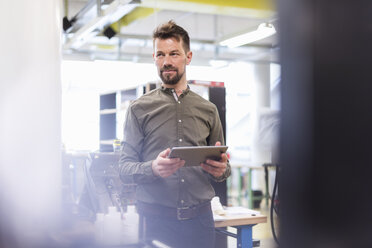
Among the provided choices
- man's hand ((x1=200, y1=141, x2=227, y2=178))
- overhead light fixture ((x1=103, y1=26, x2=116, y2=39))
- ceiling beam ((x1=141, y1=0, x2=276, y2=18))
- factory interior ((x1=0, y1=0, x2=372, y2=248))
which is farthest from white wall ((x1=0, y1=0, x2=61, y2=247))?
overhead light fixture ((x1=103, y1=26, x2=116, y2=39))

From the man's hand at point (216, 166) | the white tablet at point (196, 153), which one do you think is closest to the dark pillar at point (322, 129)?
the white tablet at point (196, 153)

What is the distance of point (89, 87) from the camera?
1024cm

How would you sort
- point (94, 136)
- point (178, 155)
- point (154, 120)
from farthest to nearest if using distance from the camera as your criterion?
point (94, 136), point (154, 120), point (178, 155)

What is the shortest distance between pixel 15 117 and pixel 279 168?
175 cm

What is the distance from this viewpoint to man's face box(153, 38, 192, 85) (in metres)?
1.84

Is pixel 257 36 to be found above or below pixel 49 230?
above

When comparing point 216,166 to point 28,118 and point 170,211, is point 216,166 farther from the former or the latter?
point 28,118

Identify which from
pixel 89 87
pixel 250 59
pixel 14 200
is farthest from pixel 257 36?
pixel 89 87

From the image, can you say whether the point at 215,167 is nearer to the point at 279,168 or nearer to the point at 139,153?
the point at 139,153

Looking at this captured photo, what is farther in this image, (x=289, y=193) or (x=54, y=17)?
(x=54, y=17)

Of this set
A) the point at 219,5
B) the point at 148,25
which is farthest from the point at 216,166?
the point at 148,25

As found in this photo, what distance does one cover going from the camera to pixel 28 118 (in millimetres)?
1939

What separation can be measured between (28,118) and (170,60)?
703 millimetres

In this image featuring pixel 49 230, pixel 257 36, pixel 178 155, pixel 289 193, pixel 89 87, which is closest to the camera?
pixel 289 193
